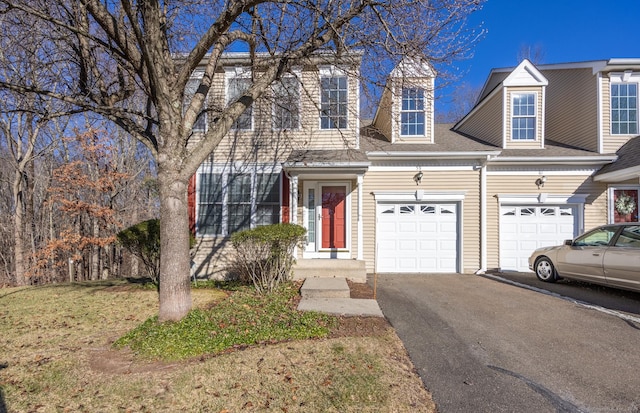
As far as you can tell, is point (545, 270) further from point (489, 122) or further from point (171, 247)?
point (171, 247)

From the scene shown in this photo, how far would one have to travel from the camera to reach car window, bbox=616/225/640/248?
226 inches

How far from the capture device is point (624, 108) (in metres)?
9.50

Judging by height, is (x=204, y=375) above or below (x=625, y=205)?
below

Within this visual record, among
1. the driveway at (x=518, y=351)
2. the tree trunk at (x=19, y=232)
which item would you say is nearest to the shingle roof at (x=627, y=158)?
the driveway at (x=518, y=351)

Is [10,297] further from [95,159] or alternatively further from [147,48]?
[95,159]

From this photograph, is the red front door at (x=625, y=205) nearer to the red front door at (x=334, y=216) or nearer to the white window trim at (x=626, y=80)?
the white window trim at (x=626, y=80)

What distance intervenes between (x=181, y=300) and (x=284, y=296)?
2.03m

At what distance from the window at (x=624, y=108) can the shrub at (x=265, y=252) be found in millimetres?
10553

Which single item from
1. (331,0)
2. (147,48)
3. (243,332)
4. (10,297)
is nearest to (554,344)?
(243,332)

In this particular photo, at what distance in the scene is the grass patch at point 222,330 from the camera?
3752 millimetres

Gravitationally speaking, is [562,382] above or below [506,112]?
below

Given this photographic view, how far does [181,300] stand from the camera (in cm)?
456

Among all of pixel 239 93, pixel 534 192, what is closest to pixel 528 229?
pixel 534 192

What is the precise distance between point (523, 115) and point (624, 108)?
2.98 m
